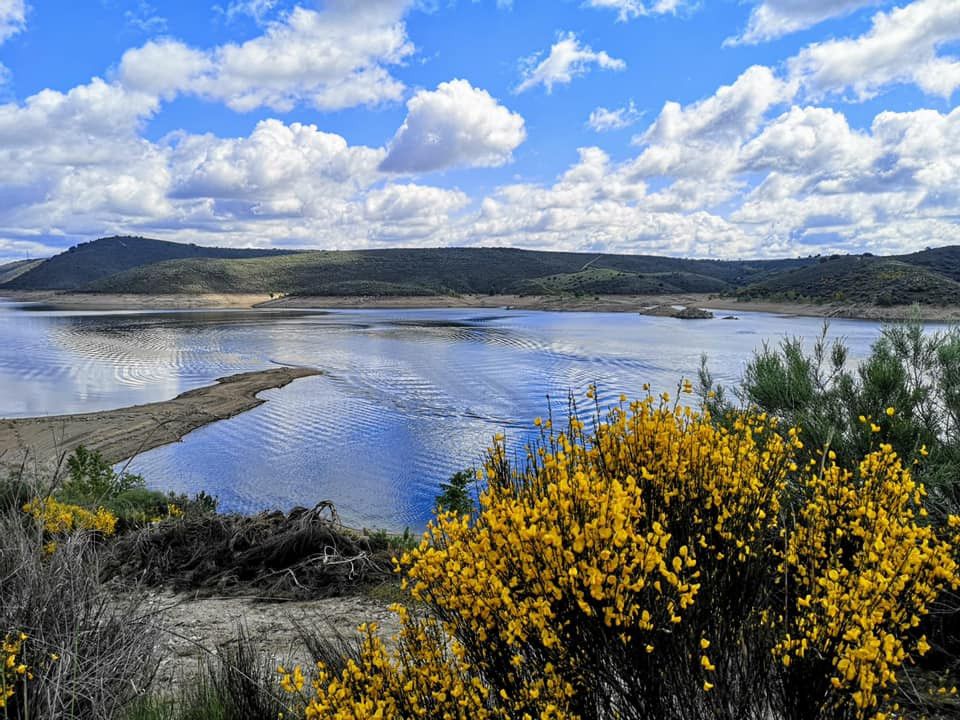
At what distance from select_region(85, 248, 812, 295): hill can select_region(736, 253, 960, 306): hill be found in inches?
1060

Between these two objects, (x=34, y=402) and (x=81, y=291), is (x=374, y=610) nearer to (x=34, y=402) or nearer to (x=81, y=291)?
(x=34, y=402)

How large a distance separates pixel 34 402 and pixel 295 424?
14394 mm

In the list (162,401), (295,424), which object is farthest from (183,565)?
(162,401)

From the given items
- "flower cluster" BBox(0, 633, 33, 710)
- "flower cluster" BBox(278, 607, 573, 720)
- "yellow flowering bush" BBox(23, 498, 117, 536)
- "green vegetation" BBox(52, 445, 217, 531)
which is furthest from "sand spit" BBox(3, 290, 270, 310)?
"flower cluster" BBox(278, 607, 573, 720)

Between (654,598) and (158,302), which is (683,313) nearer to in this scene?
(654,598)

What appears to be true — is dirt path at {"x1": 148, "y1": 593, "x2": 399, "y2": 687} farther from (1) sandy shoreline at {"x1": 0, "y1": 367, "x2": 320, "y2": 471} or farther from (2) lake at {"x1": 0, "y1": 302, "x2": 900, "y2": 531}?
(1) sandy shoreline at {"x1": 0, "y1": 367, "x2": 320, "y2": 471}

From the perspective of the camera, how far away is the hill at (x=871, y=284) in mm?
74812

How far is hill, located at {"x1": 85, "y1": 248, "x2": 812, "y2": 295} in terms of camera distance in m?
130

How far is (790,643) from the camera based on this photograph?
9.75ft

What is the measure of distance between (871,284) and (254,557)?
308 feet

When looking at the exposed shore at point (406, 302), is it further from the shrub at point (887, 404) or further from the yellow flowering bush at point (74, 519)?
the yellow flowering bush at point (74, 519)

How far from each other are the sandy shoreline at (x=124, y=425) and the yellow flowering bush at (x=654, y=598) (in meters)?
18.3

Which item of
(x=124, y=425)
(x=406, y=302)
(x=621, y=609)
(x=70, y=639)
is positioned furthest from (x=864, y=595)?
(x=406, y=302)

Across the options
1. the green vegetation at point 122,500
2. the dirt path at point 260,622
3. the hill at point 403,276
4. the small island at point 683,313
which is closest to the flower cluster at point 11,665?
the dirt path at point 260,622
